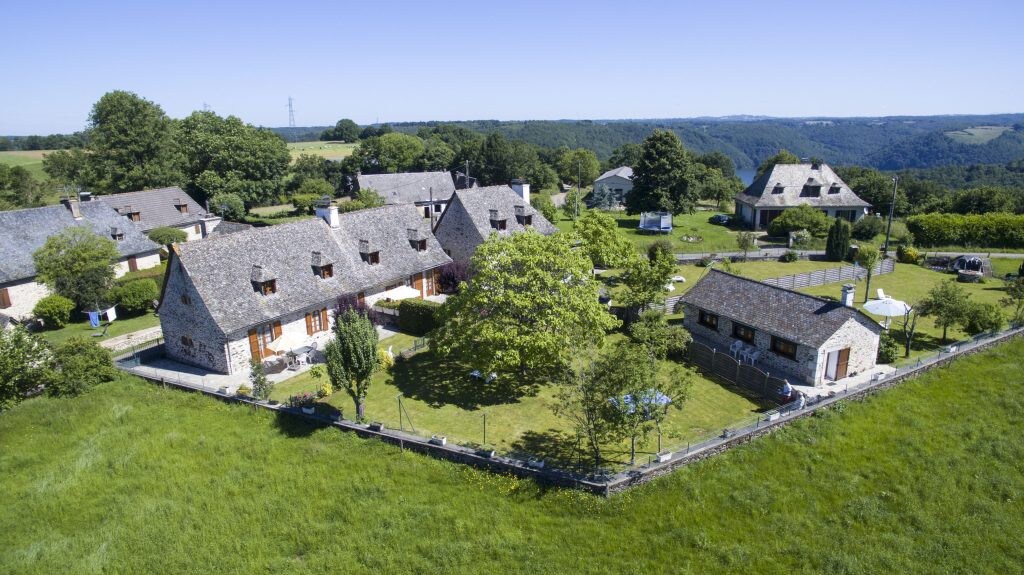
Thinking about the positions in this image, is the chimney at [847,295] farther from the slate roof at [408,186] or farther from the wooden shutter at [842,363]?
the slate roof at [408,186]

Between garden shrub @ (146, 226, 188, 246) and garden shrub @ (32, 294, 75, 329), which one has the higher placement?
garden shrub @ (146, 226, 188, 246)

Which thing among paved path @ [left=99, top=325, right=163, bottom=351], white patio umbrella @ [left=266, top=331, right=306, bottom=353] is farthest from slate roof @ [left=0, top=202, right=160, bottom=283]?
white patio umbrella @ [left=266, top=331, right=306, bottom=353]

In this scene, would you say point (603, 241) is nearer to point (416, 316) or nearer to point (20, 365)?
point (416, 316)

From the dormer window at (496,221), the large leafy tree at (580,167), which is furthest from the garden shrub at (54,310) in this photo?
the large leafy tree at (580,167)

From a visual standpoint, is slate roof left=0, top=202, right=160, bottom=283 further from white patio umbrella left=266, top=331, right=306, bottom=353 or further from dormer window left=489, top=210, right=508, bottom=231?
dormer window left=489, top=210, right=508, bottom=231

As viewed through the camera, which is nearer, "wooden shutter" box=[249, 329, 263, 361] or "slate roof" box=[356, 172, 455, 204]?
"wooden shutter" box=[249, 329, 263, 361]

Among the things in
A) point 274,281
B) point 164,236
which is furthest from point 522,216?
point 164,236

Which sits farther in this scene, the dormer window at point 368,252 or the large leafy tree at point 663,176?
the large leafy tree at point 663,176
